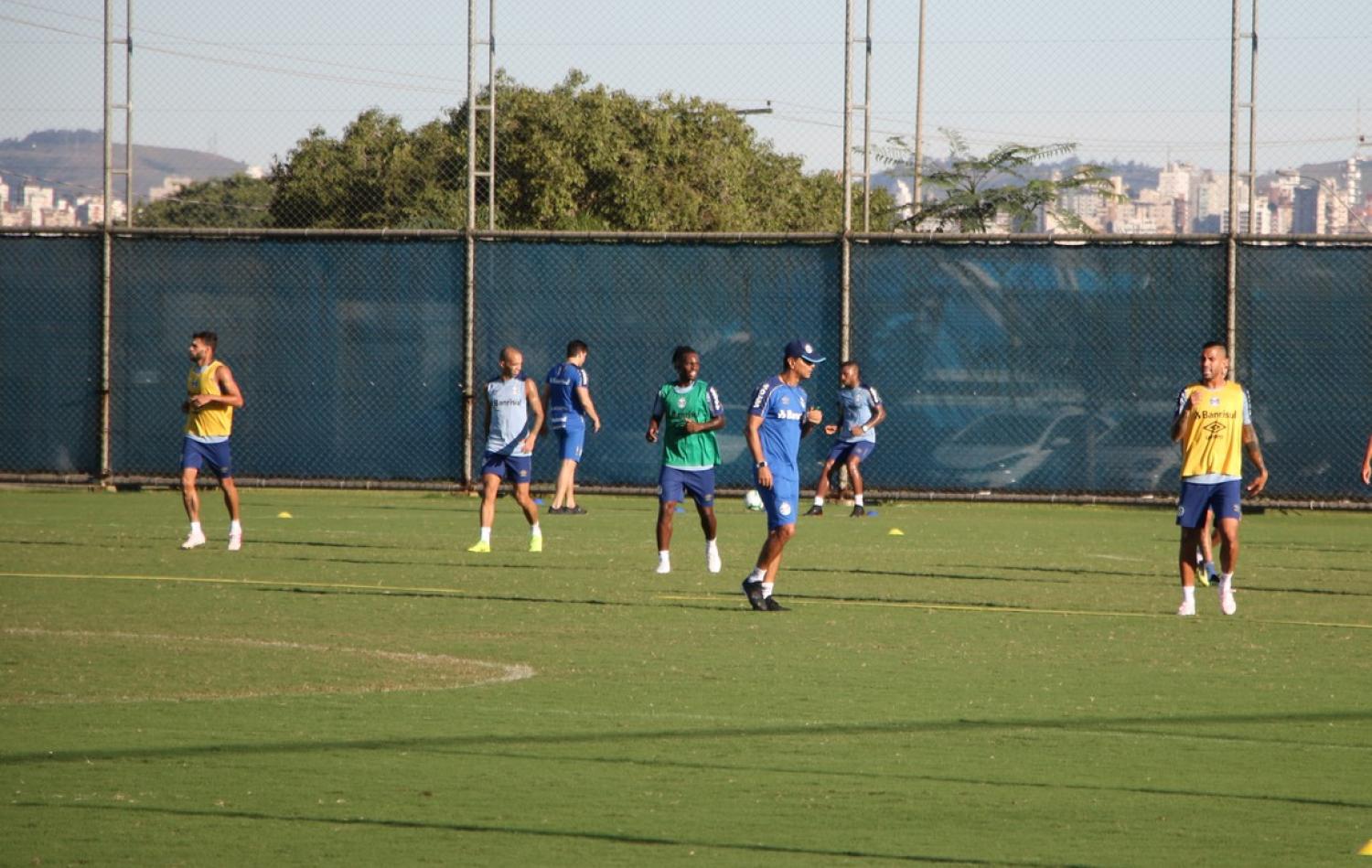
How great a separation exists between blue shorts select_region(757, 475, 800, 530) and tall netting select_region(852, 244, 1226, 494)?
9.73 meters

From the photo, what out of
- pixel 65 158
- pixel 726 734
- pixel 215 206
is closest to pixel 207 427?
pixel 726 734

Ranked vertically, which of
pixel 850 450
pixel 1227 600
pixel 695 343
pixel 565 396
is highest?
pixel 695 343

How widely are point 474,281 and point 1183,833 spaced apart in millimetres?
18058

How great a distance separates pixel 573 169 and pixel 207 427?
34.8 meters

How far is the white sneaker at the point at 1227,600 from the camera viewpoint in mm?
14023

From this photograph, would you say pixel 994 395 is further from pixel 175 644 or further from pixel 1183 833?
pixel 1183 833

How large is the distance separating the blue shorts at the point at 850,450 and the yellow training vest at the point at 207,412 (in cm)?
763

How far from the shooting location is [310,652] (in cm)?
1135

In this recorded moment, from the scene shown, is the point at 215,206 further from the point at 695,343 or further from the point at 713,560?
the point at 713,560

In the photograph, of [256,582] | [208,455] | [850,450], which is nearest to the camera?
[256,582]

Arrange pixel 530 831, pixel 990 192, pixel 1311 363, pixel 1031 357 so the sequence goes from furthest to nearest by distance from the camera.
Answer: pixel 990 192, pixel 1031 357, pixel 1311 363, pixel 530 831

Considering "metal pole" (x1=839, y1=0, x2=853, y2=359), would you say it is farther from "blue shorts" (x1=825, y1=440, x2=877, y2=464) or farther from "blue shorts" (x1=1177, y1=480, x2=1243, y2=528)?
"blue shorts" (x1=1177, y1=480, x2=1243, y2=528)

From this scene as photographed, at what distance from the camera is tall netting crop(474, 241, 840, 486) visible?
23.7m

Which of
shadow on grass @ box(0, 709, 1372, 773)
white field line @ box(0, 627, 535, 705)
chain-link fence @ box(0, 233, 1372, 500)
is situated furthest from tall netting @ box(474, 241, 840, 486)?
shadow on grass @ box(0, 709, 1372, 773)
